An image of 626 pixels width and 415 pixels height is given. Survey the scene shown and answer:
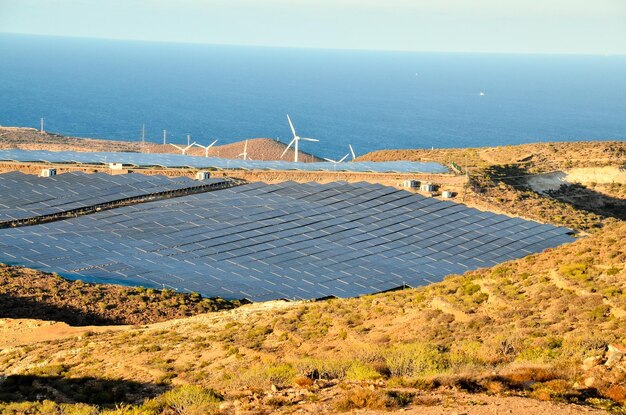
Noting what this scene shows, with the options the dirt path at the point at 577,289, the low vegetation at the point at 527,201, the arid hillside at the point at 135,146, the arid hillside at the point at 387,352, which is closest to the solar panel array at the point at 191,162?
the low vegetation at the point at 527,201

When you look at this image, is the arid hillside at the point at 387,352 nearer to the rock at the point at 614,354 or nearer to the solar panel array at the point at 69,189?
the rock at the point at 614,354

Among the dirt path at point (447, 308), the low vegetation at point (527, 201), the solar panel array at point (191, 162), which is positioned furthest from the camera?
the solar panel array at point (191, 162)

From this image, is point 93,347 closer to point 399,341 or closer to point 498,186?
point 399,341

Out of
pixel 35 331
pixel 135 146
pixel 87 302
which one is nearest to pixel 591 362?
pixel 35 331

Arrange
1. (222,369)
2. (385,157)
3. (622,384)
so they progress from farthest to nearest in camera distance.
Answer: (385,157)
(222,369)
(622,384)

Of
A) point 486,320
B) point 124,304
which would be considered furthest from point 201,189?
point 486,320
